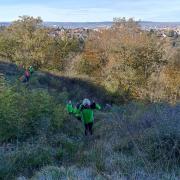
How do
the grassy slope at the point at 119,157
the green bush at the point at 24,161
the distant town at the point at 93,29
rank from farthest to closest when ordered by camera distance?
1. the distant town at the point at 93,29
2. the green bush at the point at 24,161
3. the grassy slope at the point at 119,157

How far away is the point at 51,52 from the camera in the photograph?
53438 millimetres

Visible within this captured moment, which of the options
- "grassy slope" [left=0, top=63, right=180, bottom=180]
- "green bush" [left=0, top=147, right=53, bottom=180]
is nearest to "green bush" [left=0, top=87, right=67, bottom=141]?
"grassy slope" [left=0, top=63, right=180, bottom=180]

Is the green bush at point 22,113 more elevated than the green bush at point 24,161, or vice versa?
the green bush at point 24,161

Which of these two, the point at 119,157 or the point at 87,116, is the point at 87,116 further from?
the point at 119,157

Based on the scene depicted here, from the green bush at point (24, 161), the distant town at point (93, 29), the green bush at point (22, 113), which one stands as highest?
the green bush at point (24, 161)

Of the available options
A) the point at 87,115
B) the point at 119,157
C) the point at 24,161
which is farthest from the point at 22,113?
the point at 119,157

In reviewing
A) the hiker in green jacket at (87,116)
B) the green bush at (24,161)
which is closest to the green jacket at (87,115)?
the hiker in green jacket at (87,116)

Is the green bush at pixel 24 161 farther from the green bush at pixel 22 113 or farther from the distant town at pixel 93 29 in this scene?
the distant town at pixel 93 29

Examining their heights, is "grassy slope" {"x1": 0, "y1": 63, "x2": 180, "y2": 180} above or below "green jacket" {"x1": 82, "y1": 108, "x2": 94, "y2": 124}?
above

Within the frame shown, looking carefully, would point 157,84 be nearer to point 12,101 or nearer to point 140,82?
point 140,82

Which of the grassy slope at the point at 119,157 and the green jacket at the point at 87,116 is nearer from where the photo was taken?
the grassy slope at the point at 119,157

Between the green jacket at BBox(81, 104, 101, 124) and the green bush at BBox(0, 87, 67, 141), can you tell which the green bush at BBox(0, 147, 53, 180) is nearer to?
the green bush at BBox(0, 87, 67, 141)

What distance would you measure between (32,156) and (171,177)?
2.96m

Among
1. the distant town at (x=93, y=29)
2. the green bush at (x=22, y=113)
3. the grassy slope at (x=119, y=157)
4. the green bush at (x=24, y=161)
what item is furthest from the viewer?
the distant town at (x=93, y=29)
